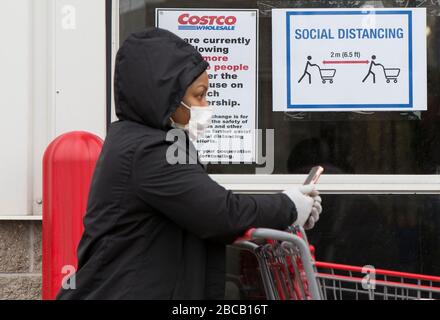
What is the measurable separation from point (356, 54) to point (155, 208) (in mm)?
2432

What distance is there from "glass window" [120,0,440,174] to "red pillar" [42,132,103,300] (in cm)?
110

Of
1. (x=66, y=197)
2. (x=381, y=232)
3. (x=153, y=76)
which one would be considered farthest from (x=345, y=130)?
(x=153, y=76)

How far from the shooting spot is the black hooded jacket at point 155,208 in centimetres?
238

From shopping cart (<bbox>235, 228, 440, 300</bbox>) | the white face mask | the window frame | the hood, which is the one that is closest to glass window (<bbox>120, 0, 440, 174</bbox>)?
the window frame

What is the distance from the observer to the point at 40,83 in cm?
435

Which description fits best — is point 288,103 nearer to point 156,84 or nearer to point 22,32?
point 22,32

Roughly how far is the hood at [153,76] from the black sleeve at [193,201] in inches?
5.9

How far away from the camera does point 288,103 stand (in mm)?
4492

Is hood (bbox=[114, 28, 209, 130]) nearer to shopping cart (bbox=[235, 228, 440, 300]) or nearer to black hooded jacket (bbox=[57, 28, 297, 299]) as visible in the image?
black hooded jacket (bbox=[57, 28, 297, 299])

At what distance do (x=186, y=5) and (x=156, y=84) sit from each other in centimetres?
214

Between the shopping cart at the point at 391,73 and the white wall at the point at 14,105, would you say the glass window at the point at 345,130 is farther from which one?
the white wall at the point at 14,105

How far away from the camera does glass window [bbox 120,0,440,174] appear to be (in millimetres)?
4480
